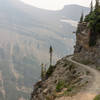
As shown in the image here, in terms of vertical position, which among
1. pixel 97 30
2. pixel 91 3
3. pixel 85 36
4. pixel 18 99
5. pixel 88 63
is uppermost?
pixel 91 3

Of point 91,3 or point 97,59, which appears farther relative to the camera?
point 91,3

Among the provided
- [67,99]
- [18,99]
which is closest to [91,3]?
[67,99]

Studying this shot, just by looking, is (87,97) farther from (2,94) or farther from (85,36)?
(2,94)

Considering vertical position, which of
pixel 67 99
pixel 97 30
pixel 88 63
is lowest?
pixel 88 63

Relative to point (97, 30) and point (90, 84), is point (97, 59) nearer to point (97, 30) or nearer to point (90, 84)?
point (97, 30)

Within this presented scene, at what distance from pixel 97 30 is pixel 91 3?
3727 centimetres

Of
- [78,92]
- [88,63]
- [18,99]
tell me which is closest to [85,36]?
[88,63]

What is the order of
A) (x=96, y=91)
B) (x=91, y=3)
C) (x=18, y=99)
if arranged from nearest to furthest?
(x=96, y=91)
(x=91, y=3)
(x=18, y=99)

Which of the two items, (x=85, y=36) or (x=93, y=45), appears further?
(x=85, y=36)

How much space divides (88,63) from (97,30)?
11.0m

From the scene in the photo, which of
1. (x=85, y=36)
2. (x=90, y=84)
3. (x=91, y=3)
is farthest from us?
(x=91, y=3)

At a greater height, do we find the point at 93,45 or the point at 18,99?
the point at 93,45

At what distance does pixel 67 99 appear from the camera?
58.3ft

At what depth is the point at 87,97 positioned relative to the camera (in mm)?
17094
